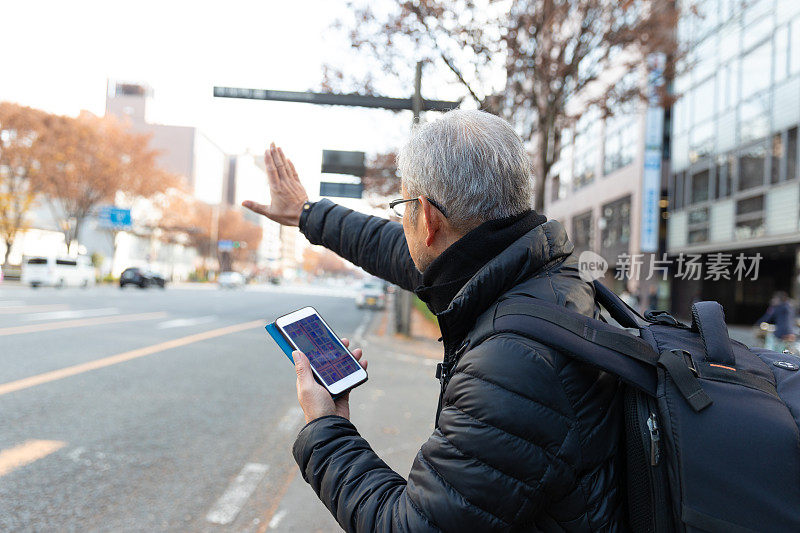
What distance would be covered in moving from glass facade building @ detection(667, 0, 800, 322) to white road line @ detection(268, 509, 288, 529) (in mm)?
10283

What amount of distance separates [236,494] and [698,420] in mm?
3301

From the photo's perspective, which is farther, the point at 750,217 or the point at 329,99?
the point at 750,217

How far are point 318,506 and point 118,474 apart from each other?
4.89 ft

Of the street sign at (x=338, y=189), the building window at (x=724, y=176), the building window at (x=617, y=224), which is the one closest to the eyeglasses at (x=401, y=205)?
the street sign at (x=338, y=189)

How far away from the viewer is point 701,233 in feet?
54.4

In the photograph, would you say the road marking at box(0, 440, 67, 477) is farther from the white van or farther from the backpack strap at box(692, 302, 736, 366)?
the white van

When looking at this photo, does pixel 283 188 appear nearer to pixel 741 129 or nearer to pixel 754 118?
pixel 754 118

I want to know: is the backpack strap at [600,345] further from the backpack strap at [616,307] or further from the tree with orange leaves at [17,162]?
the tree with orange leaves at [17,162]

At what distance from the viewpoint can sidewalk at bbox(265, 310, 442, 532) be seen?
333 centimetres

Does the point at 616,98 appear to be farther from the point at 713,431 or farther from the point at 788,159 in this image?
the point at 713,431

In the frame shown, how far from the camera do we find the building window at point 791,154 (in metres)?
13.0

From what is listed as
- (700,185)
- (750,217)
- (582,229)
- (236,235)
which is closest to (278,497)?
(750,217)

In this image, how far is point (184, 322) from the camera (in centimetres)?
1475

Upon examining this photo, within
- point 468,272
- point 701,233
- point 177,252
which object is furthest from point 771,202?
point 177,252
